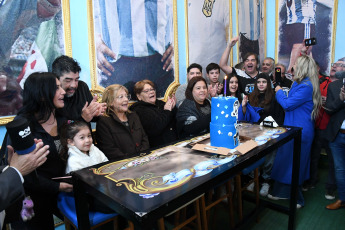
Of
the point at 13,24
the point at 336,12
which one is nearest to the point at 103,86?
the point at 13,24

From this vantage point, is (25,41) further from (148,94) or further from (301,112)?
(301,112)

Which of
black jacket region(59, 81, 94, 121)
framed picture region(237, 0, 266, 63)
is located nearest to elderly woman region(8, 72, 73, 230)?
black jacket region(59, 81, 94, 121)

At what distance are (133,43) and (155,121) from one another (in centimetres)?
97

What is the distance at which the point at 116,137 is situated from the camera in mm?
2262

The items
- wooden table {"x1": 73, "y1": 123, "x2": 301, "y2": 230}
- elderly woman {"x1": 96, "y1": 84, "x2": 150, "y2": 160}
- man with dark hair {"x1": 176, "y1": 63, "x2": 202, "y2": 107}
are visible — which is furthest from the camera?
man with dark hair {"x1": 176, "y1": 63, "x2": 202, "y2": 107}

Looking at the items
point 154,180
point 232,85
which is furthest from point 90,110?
point 232,85

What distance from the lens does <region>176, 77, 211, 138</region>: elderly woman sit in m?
2.45

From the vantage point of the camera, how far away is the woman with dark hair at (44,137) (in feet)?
5.60

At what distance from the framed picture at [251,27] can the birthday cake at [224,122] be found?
3.61 metres

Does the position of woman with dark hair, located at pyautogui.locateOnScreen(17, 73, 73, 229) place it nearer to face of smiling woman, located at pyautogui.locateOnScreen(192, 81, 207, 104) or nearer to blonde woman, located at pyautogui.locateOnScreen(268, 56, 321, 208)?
face of smiling woman, located at pyautogui.locateOnScreen(192, 81, 207, 104)

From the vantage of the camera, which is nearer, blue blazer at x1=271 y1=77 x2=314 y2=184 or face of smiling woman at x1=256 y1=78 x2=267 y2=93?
blue blazer at x1=271 y1=77 x2=314 y2=184

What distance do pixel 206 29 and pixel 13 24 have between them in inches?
110

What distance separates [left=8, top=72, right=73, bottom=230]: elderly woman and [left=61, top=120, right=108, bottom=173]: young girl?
0.06 m

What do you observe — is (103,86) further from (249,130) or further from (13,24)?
(249,130)
